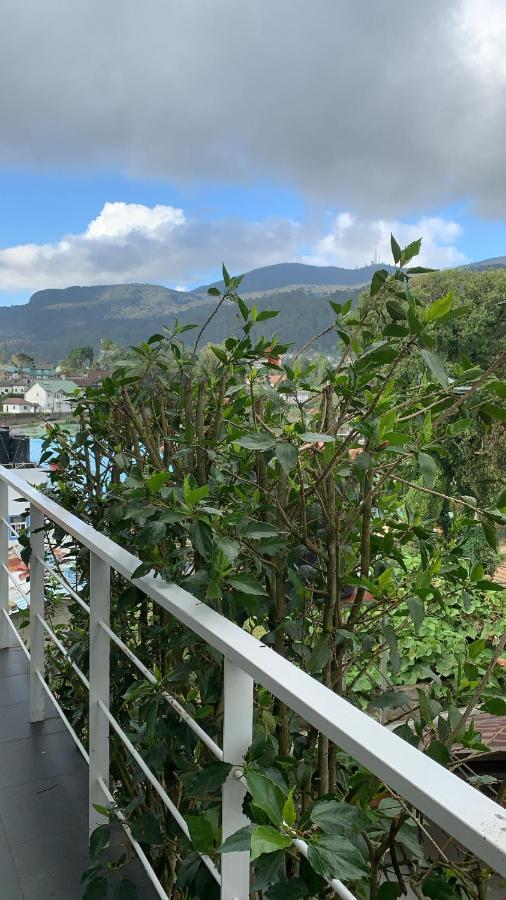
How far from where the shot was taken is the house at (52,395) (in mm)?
2176

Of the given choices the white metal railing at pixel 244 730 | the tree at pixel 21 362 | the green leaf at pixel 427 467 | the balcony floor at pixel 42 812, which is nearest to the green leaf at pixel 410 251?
the green leaf at pixel 427 467

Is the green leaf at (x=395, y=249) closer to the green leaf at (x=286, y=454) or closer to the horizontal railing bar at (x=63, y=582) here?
the green leaf at (x=286, y=454)

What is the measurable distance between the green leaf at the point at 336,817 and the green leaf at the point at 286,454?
465mm

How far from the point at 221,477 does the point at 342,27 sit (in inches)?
244

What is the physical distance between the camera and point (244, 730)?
3.09 feet

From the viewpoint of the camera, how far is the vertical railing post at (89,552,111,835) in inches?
62.6

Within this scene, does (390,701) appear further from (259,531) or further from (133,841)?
(133,841)

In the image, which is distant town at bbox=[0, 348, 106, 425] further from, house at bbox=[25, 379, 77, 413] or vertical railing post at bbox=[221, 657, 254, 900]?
vertical railing post at bbox=[221, 657, 254, 900]

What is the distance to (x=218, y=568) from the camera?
1.08 meters

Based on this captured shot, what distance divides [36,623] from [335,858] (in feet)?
5.97

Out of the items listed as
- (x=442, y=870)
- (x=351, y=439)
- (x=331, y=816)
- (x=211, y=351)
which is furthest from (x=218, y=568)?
(x=442, y=870)

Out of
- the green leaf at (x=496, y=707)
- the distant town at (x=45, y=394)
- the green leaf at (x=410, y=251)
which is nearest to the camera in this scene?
the green leaf at (x=496, y=707)

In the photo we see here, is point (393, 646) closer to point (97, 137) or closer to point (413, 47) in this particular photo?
point (413, 47)

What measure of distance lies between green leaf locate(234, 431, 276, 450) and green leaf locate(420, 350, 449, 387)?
0.89 feet
